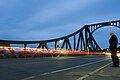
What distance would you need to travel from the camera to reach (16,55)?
40.3 m

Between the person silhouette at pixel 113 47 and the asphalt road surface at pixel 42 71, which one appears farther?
the person silhouette at pixel 113 47

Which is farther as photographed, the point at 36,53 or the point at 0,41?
the point at 0,41

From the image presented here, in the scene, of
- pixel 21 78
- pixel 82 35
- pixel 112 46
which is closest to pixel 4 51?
pixel 112 46

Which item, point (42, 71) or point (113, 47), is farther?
point (113, 47)

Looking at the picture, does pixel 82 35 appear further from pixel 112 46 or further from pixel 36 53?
pixel 112 46

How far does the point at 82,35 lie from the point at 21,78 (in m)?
123

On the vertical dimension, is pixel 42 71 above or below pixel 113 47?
below

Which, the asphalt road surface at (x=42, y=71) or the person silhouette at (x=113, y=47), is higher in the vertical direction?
the person silhouette at (x=113, y=47)

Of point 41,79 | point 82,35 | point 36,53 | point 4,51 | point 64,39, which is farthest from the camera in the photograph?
point 82,35

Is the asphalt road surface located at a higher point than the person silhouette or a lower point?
lower

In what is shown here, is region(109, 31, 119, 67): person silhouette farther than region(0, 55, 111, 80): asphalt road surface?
Yes

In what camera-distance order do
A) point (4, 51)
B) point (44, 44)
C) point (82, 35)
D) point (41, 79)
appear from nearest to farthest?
point (41, 79) < point (4, 51) < point (44, 44) < point (82, 35)

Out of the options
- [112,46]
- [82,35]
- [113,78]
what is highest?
[82,35]

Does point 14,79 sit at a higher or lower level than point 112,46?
lower
